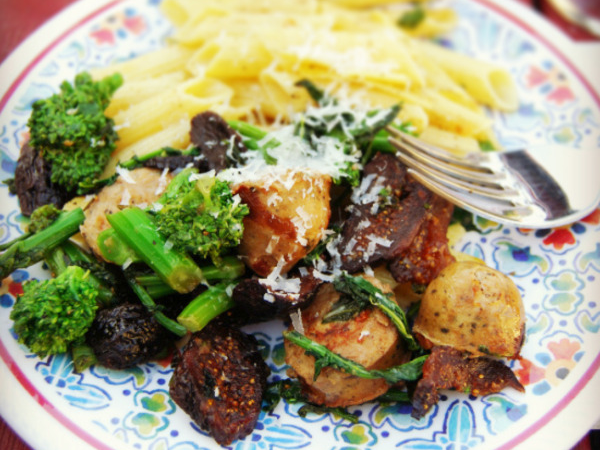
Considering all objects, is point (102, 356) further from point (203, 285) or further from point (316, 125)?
point (316, 125)

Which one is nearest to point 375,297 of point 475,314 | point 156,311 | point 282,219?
point 475,314

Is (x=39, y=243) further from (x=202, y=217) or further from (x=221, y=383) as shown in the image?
(x=221, y=383)

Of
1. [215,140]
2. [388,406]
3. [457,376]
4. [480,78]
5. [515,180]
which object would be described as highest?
[215,140]

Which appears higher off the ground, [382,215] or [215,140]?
[215,140]

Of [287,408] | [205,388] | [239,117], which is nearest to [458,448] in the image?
[287,408]

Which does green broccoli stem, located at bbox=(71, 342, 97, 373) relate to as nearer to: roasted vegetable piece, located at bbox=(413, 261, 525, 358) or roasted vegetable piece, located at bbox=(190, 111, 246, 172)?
roasted vegetable piece, located at bbox=(190, 111, 246, 172)

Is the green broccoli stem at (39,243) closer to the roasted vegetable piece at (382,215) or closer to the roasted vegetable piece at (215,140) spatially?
the roasted vegetable piece at (215,140)

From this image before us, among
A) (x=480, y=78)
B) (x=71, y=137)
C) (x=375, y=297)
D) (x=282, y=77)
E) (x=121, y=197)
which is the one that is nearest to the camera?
(x=375, y=297)

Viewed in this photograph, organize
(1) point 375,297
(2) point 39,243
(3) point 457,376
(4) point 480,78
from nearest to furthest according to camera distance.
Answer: (3) point 457,376 < (1) point 375,297 < (2) point 39,243 < (4) point 480,78
